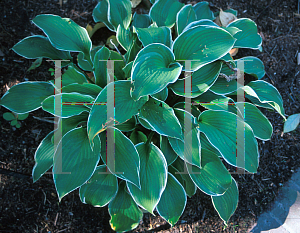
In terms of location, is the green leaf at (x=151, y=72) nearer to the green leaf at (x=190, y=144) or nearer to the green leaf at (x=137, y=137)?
the green leaf at (x=190, y=144)

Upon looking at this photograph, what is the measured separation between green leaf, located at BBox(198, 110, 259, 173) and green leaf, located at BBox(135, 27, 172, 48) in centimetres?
48

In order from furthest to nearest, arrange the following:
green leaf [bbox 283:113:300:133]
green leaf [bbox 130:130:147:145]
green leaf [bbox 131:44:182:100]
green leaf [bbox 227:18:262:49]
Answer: green leaf [bbox 283:113:300:133] < green leaf [bbox 227:18:262:49] < green leaf [bbox 130:130:147:145] < green leaf [bbox 131:44:182:100]

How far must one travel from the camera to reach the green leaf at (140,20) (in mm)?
1614

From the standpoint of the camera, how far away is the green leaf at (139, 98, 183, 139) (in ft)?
3.66

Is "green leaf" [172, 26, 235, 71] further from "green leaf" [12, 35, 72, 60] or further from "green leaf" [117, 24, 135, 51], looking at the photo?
"green leaf" [12, 35, 72, 60]

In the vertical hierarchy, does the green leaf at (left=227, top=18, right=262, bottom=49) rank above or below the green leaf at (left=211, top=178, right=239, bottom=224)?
above

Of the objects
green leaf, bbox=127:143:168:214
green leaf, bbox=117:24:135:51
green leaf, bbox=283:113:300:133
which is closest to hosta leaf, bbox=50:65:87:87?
green leaf, bbox=117:24:135:51

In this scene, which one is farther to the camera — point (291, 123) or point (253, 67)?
point (291, 123)

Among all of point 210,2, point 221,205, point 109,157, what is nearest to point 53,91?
point 109,157

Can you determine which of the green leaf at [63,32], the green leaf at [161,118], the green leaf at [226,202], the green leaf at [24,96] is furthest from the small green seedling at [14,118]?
the green leaf at [226,202]

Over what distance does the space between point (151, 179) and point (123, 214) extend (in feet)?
1.17

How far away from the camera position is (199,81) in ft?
4.11

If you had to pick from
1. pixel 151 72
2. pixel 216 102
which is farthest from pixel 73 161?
pixel 216 102

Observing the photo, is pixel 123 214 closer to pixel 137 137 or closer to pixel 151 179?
pixel 151 179
